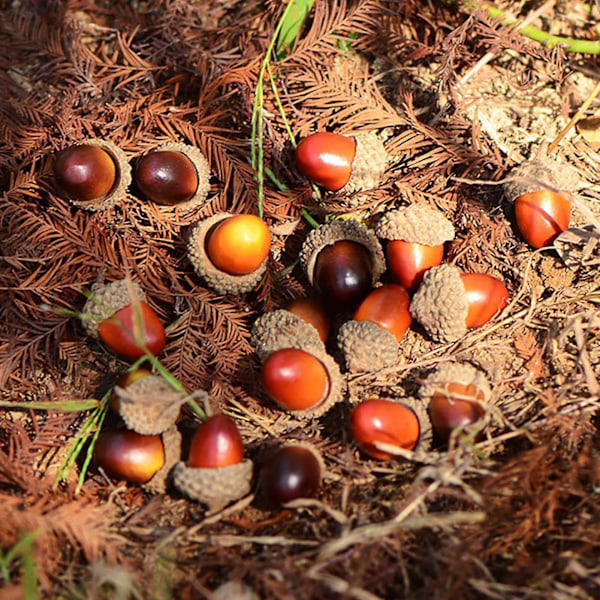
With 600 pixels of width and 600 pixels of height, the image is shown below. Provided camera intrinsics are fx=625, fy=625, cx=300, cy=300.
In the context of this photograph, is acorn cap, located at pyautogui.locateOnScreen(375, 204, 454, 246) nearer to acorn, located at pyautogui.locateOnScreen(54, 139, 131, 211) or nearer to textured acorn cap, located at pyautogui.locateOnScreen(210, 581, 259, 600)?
acorn, located at pyautogui.locateOnScreen(54, 139, 131, 211)

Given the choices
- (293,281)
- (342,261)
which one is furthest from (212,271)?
(342,261)

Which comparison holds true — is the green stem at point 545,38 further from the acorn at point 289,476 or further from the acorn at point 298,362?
the acorn at point 289,476

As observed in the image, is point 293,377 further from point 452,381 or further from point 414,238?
point 414,238

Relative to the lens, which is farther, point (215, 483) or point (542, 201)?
point (542, 201)

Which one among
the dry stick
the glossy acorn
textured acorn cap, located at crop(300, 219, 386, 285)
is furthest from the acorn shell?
the dry stick

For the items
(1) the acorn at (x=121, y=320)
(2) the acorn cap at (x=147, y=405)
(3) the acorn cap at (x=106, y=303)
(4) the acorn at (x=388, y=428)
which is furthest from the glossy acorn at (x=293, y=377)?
(3) the acorn cap at (x=106, y=303)

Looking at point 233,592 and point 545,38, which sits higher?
point 545,38
